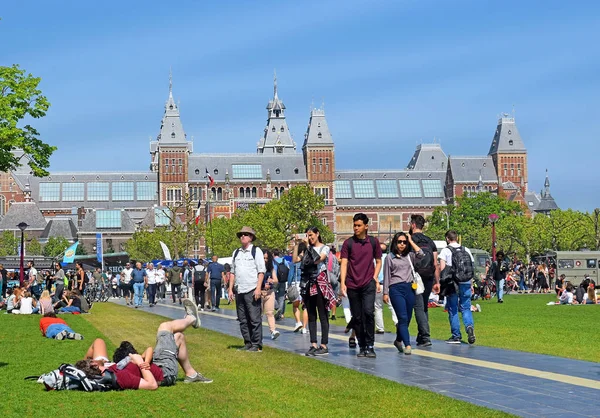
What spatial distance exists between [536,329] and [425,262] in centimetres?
485

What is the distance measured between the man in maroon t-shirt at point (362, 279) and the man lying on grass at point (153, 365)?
3.08 meters

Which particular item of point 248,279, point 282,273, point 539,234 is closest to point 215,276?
point 282,273

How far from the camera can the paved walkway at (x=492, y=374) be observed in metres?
9.11

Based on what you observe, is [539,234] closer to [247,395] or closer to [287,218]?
[287,218]

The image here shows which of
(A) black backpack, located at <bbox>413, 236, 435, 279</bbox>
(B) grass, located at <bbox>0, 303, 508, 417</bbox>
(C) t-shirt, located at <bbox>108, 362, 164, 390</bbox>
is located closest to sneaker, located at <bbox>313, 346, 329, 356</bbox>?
(B) grass, located at <bbox>0, 303, 508, 417</bbox>

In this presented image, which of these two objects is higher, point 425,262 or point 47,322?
point 425,262

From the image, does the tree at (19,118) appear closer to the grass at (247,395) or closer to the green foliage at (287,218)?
the grass at (247,395)

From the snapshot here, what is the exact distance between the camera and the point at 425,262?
50.6ft

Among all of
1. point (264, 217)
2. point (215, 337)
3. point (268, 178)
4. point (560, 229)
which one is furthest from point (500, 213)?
point (215, 337)

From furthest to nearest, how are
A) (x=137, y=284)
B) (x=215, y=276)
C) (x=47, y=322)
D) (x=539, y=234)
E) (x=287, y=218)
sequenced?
1. (x=539, y=234)
2. (x=287, y=218)
3. (x=137, y=284)
4. (x=215, y=276)
5. (x=47, y=322)

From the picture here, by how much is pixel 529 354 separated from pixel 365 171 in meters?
146

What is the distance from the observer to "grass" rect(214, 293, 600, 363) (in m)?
14.9

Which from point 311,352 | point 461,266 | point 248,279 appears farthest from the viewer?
point 461,266

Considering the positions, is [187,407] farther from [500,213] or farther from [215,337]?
[500,213]
